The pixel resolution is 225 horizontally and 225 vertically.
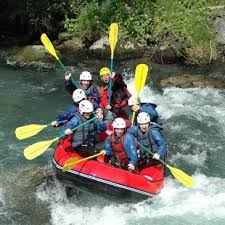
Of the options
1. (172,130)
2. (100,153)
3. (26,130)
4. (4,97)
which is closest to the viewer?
(100,153)

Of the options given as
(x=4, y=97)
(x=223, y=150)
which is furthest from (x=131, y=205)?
(x=4, y=97)

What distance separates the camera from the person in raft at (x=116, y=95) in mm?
7988

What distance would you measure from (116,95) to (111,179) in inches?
92.5

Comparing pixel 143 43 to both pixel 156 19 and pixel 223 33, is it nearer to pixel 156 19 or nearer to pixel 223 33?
pixel 156 19

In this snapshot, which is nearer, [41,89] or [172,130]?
[172,130]

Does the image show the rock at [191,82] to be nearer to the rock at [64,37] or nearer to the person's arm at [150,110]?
the rock at [64,37]

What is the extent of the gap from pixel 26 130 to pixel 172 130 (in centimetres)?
303

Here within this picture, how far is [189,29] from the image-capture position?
12.7 meters

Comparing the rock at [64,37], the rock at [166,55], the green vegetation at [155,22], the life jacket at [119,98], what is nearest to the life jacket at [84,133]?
the life jacket at [119,98]

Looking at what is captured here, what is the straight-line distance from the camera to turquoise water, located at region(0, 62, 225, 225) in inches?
255

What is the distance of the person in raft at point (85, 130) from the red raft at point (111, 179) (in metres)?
0.26

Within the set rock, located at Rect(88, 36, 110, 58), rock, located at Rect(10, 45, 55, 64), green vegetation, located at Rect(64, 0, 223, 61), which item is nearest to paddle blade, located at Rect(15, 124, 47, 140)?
rock, located at Rect(10, 45, 55, 64)

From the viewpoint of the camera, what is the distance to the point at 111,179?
6141 millimetres

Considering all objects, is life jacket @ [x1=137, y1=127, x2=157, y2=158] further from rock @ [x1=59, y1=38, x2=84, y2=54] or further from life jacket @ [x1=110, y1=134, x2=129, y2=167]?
rock @ [x1=59, y1=38, x2=84, y2=54]
